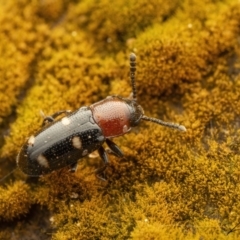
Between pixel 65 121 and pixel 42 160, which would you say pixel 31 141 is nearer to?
pixel 42 160

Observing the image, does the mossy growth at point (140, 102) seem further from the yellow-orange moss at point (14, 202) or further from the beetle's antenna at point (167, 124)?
the beetle's antenna at point (167, 124)

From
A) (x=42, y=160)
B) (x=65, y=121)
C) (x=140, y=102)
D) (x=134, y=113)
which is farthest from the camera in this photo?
(x=140, y=102)

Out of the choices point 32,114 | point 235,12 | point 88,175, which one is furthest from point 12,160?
point 235,12

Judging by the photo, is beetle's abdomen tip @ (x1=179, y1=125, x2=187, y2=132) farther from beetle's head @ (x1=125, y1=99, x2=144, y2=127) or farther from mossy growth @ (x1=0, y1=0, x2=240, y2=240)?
beetle's head @ (x1=125, y1=99, x2=144, y2=127)

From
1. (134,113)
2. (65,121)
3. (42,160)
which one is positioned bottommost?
(134,113)

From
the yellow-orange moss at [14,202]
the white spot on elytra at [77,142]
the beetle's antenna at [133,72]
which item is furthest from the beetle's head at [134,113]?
the yellow-orange moss at [14,202]

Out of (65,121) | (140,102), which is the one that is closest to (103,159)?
(65,121)
